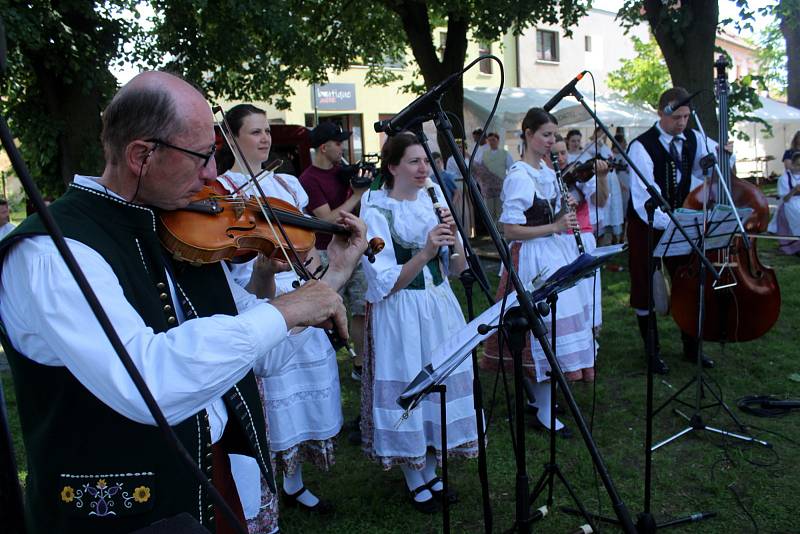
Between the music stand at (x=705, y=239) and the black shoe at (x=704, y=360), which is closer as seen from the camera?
the music stand at (x=705, y=239)

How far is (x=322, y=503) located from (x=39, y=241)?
8.45ft

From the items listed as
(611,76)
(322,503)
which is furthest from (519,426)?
(611,76)

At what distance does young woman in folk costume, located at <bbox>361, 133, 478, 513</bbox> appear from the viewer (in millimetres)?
3389

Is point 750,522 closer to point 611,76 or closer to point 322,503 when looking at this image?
point 322,503

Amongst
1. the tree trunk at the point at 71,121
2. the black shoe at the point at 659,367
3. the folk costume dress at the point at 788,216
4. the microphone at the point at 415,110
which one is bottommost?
the black shoe at the point at 659,367

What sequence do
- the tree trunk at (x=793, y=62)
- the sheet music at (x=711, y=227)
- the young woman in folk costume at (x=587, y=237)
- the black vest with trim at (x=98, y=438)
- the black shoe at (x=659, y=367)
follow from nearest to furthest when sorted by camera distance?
the black vest with trim at (x=98, y=438) → the sheet music at (x=711, y=227) → the young woman in folk costume at (x=587, y=237) → the black shoe at (x=659, y=367) → the tree trunk at (x=793, y=62)

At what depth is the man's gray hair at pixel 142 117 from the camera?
A: 5.10 feet

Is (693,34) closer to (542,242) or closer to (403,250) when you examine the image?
(542,242)

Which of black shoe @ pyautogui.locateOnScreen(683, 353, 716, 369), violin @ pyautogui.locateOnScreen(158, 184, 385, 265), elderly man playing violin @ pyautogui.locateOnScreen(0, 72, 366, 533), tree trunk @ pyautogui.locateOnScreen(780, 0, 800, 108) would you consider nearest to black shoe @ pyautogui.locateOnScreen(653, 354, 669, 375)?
black shoe @ pyautogui.locateOnScreen(683, 353, 716, 369)

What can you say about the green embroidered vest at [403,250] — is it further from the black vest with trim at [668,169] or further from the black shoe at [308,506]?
the black vest with trim at [668,169]

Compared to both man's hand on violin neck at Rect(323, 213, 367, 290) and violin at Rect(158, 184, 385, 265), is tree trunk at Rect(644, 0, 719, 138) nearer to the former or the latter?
violin at Rect(158, 184, 385, 265)

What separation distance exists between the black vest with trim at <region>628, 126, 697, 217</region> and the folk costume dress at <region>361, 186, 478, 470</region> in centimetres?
250

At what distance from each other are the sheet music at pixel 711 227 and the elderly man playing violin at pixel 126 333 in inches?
121

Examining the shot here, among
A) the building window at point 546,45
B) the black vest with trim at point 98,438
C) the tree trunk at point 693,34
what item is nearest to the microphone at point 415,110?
the black vest with trim at point 98,438
